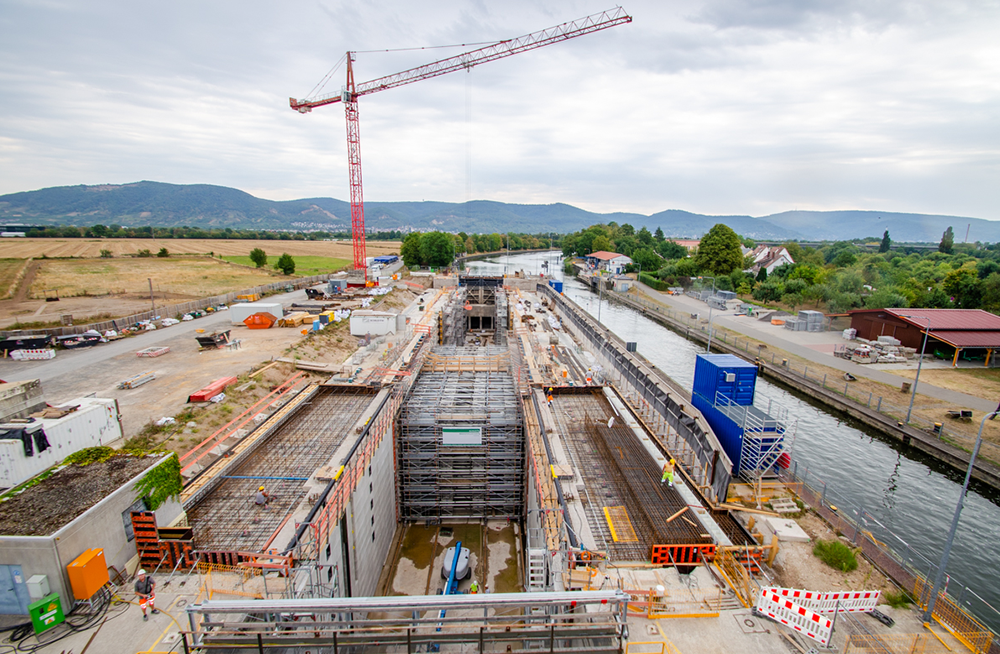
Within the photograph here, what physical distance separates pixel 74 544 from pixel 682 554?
1565cm

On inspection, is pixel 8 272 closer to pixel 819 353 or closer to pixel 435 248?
pixel 435 248

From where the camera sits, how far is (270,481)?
17.1 meters

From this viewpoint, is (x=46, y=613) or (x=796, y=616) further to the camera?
(x=796, y=616)

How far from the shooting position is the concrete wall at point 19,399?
2038 centimetres

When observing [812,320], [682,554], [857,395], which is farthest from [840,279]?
[682,554]

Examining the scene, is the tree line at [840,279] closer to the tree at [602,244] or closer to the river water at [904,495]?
the river water at [904,495]

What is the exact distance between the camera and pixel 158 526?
12.3 m

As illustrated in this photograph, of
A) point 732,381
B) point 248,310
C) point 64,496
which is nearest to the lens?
point 64,496

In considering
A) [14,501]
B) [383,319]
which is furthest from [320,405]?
[383,319]

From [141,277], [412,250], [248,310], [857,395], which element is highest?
[412,250]

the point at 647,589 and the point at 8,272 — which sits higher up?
the point at 8,272

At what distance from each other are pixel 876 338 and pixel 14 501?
63.0 meters

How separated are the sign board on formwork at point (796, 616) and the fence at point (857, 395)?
24723 mm

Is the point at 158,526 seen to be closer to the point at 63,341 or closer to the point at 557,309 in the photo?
the point at 63,341
